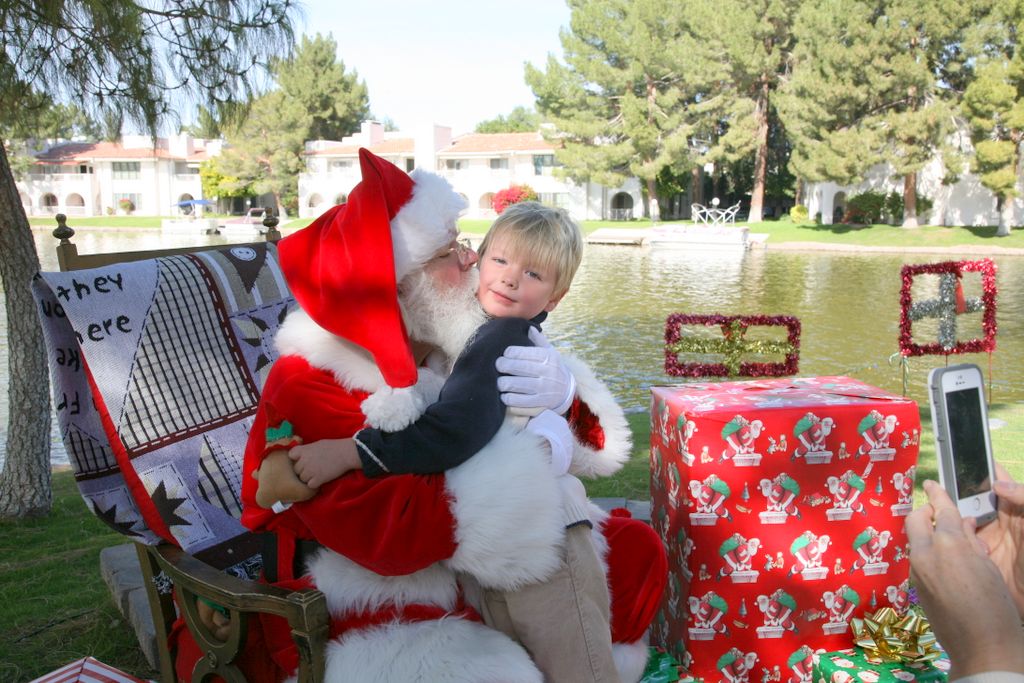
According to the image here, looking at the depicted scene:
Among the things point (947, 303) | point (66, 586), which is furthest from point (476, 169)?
point (66, 586)

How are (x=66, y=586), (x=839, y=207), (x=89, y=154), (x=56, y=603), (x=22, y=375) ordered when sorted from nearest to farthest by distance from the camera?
(x=56, y=603)
(x=66, y=586)
(x=22, y=375)
(x=839, y=207)
(x=89, y=154)

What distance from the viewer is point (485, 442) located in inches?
77.7

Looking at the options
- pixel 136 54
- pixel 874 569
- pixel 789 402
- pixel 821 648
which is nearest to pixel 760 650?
pixel 821 648

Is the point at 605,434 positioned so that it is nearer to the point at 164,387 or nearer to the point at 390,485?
the point at 390,485

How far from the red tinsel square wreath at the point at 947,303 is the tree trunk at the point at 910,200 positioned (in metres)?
24.1

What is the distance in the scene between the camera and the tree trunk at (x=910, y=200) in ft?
101

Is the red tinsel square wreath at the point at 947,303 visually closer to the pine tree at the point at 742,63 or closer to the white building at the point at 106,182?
the pine tree at the point at 742,63

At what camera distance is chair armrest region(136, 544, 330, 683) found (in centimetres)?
178

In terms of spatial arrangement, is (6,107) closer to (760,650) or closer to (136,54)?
(136,54)

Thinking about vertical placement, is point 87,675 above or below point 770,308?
above

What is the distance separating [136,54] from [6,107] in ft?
2.48

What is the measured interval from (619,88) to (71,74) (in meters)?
34.2

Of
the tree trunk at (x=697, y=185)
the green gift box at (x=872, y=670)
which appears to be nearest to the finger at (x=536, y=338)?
the green gift box at (x=872, y=670)

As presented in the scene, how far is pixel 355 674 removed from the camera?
5.93 feet
